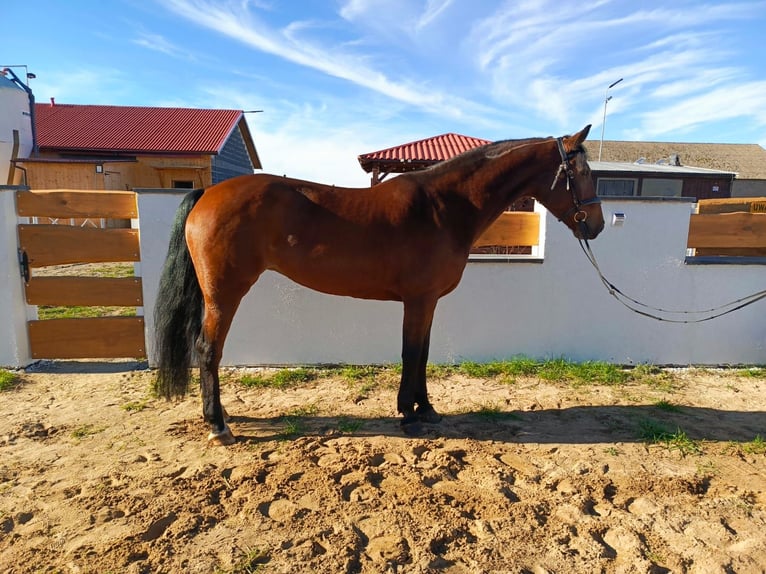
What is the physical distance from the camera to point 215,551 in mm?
1973

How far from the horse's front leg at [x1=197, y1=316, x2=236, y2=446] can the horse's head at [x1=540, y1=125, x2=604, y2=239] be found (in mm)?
2628

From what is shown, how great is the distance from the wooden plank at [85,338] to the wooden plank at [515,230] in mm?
3662

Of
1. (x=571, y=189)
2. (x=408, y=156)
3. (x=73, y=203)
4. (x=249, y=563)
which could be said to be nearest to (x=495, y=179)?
(x=571, y=189)

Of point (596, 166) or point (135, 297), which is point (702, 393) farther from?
point (596, 166)

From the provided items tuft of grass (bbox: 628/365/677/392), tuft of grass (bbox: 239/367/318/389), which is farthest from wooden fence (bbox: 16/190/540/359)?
tuft of grass (bbox: 628/365/677/392)

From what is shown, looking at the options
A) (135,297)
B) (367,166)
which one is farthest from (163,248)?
(367,166)

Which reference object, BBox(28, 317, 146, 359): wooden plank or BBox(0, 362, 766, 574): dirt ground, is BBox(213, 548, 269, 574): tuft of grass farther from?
BBox(28, 317, 146, 359): wooden plank

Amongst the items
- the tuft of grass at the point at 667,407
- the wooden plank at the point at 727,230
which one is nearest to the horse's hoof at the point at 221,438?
the tuft of grass at the point at 667,407

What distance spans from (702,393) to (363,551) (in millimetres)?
3641

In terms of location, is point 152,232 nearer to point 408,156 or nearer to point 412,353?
point 412,353

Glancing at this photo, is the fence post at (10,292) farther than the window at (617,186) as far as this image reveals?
No

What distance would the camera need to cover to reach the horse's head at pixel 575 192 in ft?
10.3

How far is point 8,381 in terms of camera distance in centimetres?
396

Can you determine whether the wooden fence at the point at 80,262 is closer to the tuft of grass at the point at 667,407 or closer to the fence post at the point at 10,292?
the fence post at the point at 10,292
